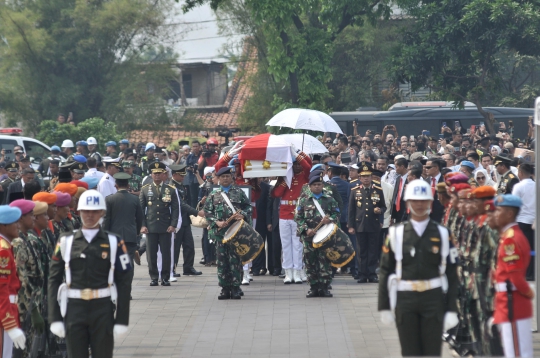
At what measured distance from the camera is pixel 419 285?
8141 mm

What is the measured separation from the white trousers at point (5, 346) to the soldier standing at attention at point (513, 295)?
170 inches

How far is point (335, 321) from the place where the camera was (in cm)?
1264

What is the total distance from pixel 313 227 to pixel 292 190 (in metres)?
1.50

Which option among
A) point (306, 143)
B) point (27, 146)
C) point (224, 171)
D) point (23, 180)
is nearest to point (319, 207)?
point (224, 171)

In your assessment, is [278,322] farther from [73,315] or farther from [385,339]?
[73,315]

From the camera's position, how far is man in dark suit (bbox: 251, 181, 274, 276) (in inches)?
672

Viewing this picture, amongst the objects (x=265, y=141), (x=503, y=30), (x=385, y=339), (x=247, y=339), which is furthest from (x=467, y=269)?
(x=503, y=30)

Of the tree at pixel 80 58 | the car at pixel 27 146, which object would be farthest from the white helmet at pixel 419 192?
the tree at pixel 80 58

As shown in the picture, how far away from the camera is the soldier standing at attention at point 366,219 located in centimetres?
1602

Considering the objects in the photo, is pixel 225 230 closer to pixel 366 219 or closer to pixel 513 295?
pixel 366 219

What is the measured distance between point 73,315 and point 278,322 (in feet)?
16.2

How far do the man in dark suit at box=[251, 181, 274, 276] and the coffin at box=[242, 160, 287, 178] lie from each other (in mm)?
1228

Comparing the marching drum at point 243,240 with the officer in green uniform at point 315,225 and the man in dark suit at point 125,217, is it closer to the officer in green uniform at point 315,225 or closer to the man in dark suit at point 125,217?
the officer in green uniform at point 315,225

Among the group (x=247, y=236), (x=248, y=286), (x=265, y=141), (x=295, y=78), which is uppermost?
(x=295, y=78)
